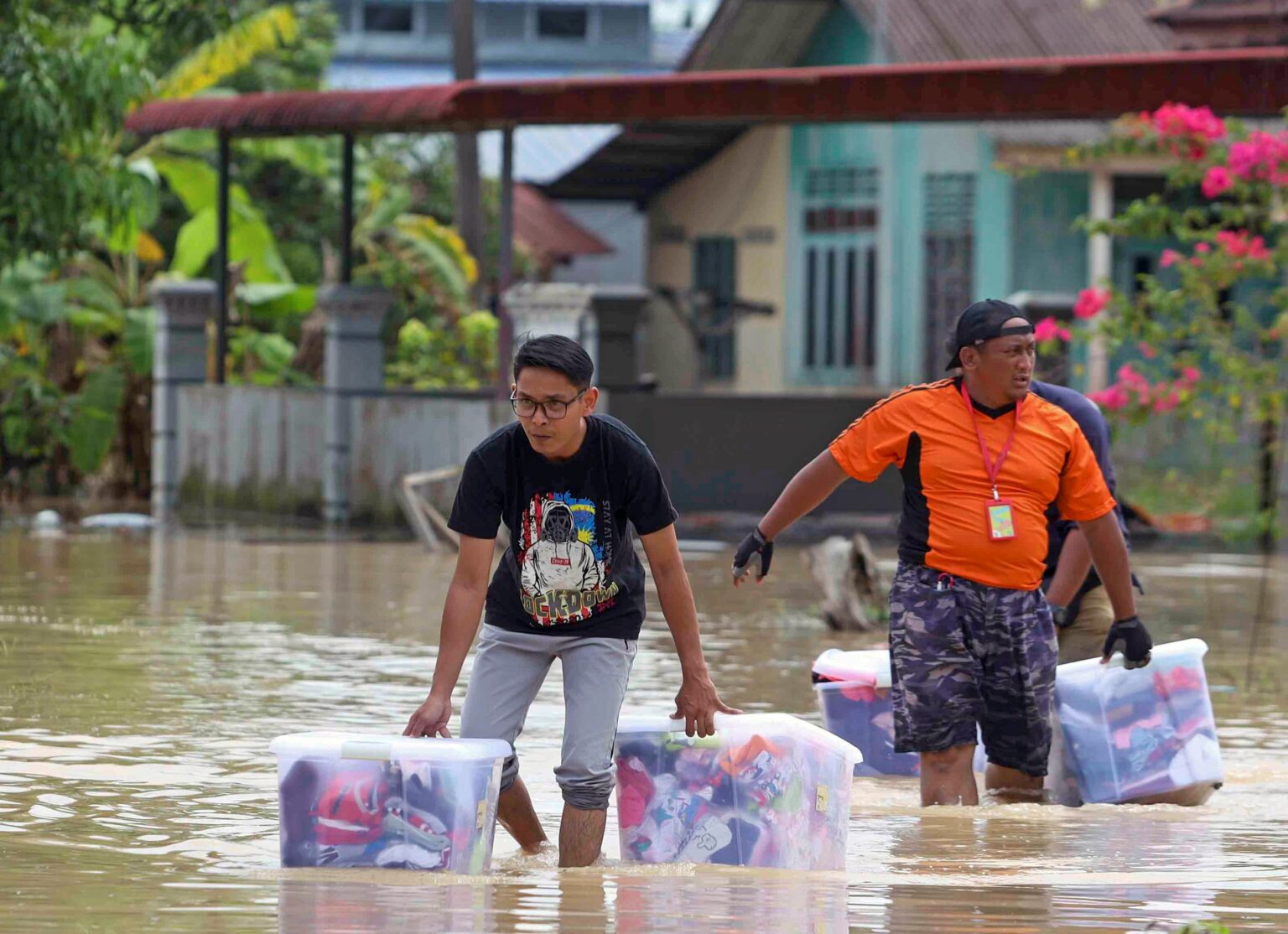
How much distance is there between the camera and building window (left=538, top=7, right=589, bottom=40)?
160 ft

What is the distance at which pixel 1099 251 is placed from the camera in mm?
23828

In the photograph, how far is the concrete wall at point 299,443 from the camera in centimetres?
1881

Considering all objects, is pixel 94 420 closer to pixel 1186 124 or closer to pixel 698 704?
pixel 1186 124

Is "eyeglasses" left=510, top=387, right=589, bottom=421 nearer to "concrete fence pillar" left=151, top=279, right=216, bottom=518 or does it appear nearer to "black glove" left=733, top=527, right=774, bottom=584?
"black glove" left=733, top=527, right=774, bottom=584

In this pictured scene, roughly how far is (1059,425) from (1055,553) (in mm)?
796

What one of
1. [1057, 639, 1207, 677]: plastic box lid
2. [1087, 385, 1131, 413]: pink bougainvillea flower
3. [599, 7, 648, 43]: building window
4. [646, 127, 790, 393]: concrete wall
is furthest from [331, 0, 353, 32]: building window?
[1057, 639, 1207, 677]: plastic box lid

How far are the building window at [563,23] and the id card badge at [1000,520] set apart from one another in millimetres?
42767

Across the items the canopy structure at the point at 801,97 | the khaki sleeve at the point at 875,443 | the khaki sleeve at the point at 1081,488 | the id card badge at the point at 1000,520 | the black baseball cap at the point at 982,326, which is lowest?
the id card badge at the point at 1000,520

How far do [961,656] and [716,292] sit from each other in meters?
21.7

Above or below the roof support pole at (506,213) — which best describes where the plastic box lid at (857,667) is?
below

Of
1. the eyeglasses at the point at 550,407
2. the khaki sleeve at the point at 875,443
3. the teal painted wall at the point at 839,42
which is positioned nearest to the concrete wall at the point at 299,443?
the teal painted wall at the point at 839,42

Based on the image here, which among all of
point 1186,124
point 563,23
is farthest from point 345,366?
point 563,23

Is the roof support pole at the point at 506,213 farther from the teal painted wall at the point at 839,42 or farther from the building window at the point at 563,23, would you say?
the building window at the point at 563,23

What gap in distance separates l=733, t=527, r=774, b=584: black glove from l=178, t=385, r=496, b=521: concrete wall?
11.1 metres
